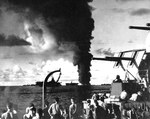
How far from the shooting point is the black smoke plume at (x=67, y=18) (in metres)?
9.29

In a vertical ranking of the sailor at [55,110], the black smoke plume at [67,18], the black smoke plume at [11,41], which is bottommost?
the sailor at [55,110]

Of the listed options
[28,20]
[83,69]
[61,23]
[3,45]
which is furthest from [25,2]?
[83,69]

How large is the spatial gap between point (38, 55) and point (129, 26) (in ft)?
13.6

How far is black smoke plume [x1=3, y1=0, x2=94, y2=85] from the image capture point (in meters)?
9.29

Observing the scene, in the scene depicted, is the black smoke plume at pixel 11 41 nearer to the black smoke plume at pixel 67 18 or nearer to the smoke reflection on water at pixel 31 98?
the black smoke plume at pixel 67 18

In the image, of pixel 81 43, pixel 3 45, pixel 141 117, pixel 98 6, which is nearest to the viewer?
pixel 141 117

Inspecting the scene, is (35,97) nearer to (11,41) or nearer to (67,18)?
(67,18)

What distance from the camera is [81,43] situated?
44.4 feet

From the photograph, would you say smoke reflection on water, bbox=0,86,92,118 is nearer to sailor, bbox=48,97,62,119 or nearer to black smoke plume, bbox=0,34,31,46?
black smoke plume, bbox=0,34,31,46

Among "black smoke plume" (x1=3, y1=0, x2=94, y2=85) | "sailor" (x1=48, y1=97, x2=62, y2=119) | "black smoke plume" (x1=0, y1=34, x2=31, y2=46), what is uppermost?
"black smoke plume" (x1=3, y1=0, x2=94, y2=85)

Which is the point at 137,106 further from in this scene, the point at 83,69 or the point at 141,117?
the point at 83,69

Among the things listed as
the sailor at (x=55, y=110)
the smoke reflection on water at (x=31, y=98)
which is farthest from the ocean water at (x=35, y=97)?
the sailor at (x=55, y=110)

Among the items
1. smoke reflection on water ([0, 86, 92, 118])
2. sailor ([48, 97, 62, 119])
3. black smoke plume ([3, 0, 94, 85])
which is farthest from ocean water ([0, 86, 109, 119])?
sailor ([48, 97, 62, 119])

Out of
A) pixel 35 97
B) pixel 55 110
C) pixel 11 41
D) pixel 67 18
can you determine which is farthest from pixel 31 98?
pixel 55 110
